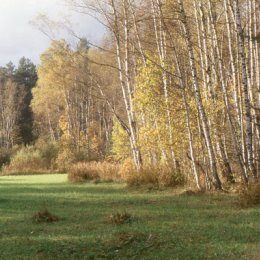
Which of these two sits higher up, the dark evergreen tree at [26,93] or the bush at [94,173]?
the dark evergreen tree at [26,93]

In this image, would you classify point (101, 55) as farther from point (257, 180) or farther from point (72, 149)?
point (257, 180)

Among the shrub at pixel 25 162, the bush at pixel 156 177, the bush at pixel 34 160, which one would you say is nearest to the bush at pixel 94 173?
the bush at pixel 156 177

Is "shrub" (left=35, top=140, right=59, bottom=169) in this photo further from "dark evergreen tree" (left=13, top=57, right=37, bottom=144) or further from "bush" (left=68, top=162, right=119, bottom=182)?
"bush" (left=68, top=162, right=119, bottom=182)

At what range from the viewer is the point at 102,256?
6453 millimetres

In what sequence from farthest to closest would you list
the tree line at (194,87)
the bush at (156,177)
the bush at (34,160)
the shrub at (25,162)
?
the bush at (34,160) < the shrub at (25,162) < the bush at (156,177) < the tree line at (194,87)

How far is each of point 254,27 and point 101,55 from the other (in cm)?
2289

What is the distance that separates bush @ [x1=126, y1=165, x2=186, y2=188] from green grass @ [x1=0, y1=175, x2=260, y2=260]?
9.89 feet

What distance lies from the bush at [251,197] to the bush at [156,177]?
536 centimetres

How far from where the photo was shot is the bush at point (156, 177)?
15992 mm

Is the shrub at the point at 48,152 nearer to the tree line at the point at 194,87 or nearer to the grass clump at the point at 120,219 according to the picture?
the tree line at the point at 194,87

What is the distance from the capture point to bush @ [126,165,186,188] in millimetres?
15992

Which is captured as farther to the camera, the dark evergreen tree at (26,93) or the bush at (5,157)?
the dark evergreen tree at (26,93)

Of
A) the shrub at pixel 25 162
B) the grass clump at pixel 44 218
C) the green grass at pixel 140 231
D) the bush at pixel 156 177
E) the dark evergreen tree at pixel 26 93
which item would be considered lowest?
the green grass at pixel 140 231

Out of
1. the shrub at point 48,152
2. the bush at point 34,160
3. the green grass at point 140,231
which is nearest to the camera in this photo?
the green grass at point 140,231
